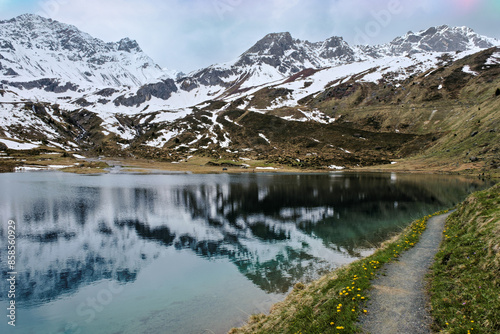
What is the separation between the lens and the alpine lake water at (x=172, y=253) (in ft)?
64.0

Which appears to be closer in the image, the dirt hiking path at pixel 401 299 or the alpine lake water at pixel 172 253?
the dirt hiking path at pixel 401 299

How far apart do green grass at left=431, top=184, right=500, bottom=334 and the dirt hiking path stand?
2.06ft

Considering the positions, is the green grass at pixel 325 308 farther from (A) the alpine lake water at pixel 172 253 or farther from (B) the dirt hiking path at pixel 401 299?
(A) the alpine lake water at pixel 172 253

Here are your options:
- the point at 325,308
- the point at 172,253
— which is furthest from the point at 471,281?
the point at 172,253

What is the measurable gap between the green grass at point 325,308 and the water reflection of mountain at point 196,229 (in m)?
5.15

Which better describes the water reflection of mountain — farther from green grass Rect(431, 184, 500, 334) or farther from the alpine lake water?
green grass Rect(431, 184, 500, 334)

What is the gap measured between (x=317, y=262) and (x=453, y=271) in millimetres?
13916

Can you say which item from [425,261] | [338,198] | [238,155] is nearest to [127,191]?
[338,198]

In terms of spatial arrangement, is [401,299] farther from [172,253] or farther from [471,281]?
[172,253]

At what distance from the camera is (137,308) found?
20156mm

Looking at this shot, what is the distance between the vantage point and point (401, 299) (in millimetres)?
14719

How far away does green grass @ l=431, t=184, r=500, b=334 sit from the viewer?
11.1 m

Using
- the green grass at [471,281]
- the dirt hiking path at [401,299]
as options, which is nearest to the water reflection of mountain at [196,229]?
the dirt hiking path at [401,299]

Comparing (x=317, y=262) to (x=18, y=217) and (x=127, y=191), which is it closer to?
(x=18, y=217)
